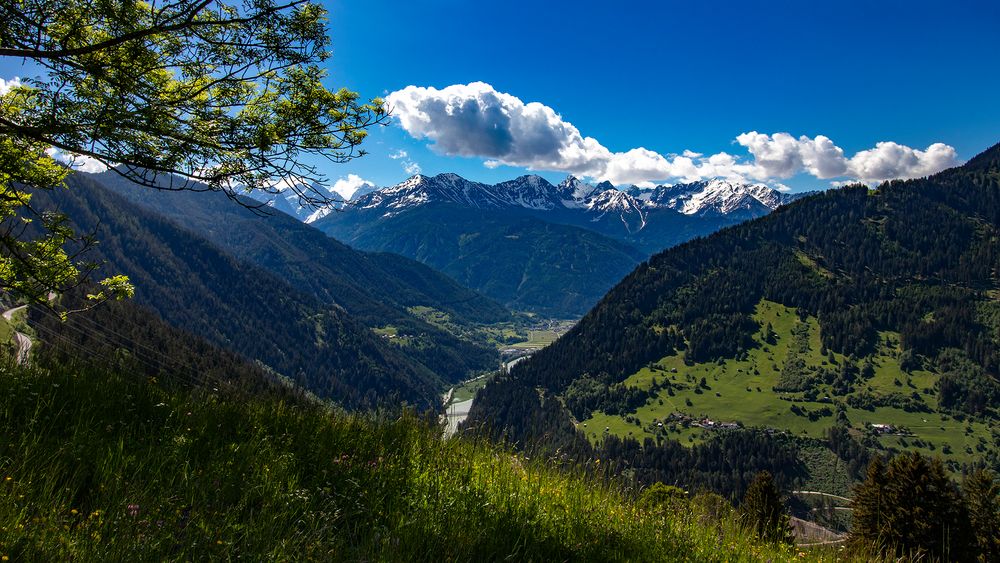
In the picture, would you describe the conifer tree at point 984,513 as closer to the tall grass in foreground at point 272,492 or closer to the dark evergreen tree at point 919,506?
the dark evergreen tree at point 919,506

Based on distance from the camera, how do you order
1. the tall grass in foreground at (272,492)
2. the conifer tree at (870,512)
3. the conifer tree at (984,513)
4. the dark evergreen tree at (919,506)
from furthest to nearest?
1. the conifer tree at (984,513)
2. the dark evergreen tree at (919,506)
3. the conifer tree at (870,512)
4. the tall grass in foreground at (272,492)

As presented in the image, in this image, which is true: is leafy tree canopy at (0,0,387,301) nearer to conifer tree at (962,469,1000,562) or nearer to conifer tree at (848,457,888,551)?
conifer tree at (848,457,888,551)

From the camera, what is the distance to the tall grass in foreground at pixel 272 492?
12.0 feet

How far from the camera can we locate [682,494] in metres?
7.88

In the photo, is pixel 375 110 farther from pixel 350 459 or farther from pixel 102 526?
pixel 102 526

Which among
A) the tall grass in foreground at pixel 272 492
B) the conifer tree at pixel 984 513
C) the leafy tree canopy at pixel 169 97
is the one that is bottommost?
the conifer tree at pixel 984 513

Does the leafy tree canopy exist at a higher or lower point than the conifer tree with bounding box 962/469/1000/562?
higher

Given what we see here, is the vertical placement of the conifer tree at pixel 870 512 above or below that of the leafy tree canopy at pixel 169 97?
below

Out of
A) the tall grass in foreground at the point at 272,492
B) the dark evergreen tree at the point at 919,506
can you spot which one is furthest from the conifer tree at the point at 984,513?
the tall grass in foreground at the point at 272,492

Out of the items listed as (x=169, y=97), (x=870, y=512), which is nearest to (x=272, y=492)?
(x=169, y=97)

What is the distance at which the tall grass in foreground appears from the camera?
144 inches

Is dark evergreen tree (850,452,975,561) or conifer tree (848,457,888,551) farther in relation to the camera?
dark evergreen tree (850,452,975,561)

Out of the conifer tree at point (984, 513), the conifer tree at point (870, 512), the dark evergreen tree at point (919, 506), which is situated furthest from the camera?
the conifer tree at point (984, 513)

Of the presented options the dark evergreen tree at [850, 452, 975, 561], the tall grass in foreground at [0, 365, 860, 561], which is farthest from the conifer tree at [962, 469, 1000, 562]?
the tall grass in foreground at [0, 365, 860, 561]
